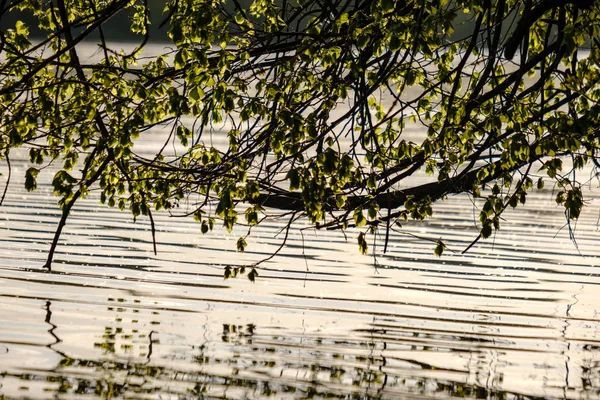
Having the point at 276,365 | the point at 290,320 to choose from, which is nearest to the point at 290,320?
the point at 290,320

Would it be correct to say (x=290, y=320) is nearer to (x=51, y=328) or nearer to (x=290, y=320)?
(x=290, y=320)

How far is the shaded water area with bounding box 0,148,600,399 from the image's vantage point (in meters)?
10.9

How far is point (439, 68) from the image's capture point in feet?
44.4

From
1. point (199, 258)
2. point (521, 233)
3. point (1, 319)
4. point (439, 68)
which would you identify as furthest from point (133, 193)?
point (521, 233)

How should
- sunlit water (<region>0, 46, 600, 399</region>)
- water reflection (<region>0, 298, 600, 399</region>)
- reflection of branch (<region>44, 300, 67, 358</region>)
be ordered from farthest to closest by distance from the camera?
reflection of branch (<region>44, 300, 67, 358</region>), sunlit water (<region>0, 46, 600, 399</region>), water reflection (<region>0, 298, 600, 399</region>)

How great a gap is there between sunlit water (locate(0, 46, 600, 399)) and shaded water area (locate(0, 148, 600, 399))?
3 centimetres

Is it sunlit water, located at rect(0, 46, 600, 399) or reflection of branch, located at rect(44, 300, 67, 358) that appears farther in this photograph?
reflection of branch, located at rect(44, 300, 67, 358)

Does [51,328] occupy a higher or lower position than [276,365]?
higher

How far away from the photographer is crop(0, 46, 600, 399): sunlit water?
10875 mm

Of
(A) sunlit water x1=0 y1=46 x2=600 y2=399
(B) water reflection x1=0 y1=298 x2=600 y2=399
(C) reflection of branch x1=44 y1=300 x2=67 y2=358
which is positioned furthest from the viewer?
(C) reflection of branch x1=44 y1=300 x2=67 y2=358

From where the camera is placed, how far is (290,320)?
48.1ft

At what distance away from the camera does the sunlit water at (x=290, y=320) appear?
35.7 feet

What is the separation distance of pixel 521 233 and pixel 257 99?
19.1 metres

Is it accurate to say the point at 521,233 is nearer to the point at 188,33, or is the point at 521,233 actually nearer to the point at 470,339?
the point at 470,339
